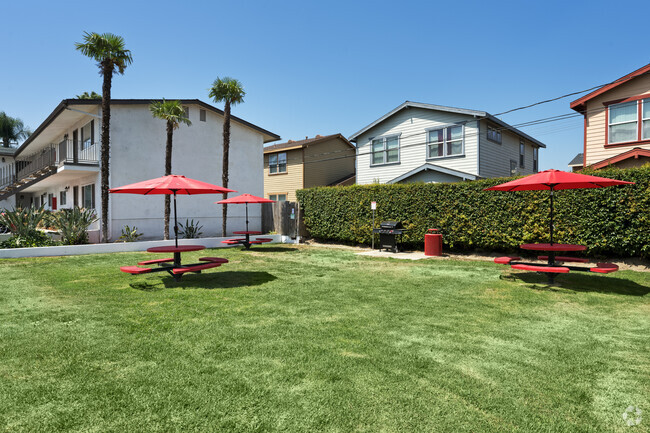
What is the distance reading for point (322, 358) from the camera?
4027 mm

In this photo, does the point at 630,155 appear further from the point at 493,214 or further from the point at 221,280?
the point at 221,280

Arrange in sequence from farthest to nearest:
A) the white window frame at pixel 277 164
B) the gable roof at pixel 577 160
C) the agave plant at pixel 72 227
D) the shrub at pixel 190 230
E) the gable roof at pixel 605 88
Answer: the gable roof at pixel 577 160 → the white window frame at pixel 277 164 → the shrub at pixel 190 230 → the agave plant at pixel 72 227 → the gable roof at pixel 605 88

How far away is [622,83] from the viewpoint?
1492 centimetres

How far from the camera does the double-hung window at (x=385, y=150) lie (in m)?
24.0

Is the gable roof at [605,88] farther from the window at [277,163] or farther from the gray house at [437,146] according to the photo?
the window at [277,163]

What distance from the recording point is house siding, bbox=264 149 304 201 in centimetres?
2911

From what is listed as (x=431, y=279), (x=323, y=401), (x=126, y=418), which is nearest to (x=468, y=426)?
(x=323, y=401)

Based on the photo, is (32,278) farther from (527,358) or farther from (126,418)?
(527,358)

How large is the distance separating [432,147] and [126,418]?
71.8 feet

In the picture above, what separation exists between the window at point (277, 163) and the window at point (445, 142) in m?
12.2

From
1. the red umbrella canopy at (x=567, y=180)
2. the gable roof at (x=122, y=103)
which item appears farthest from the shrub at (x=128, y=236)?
the red umbrella canopy at (x=567, y=180)

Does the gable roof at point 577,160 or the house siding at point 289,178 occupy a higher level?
the gable roof at point 577,160

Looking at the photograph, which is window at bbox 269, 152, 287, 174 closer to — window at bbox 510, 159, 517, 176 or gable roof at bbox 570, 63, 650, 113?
window at bbox 510, 159, 517, 176

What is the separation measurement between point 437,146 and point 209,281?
57.0ft
